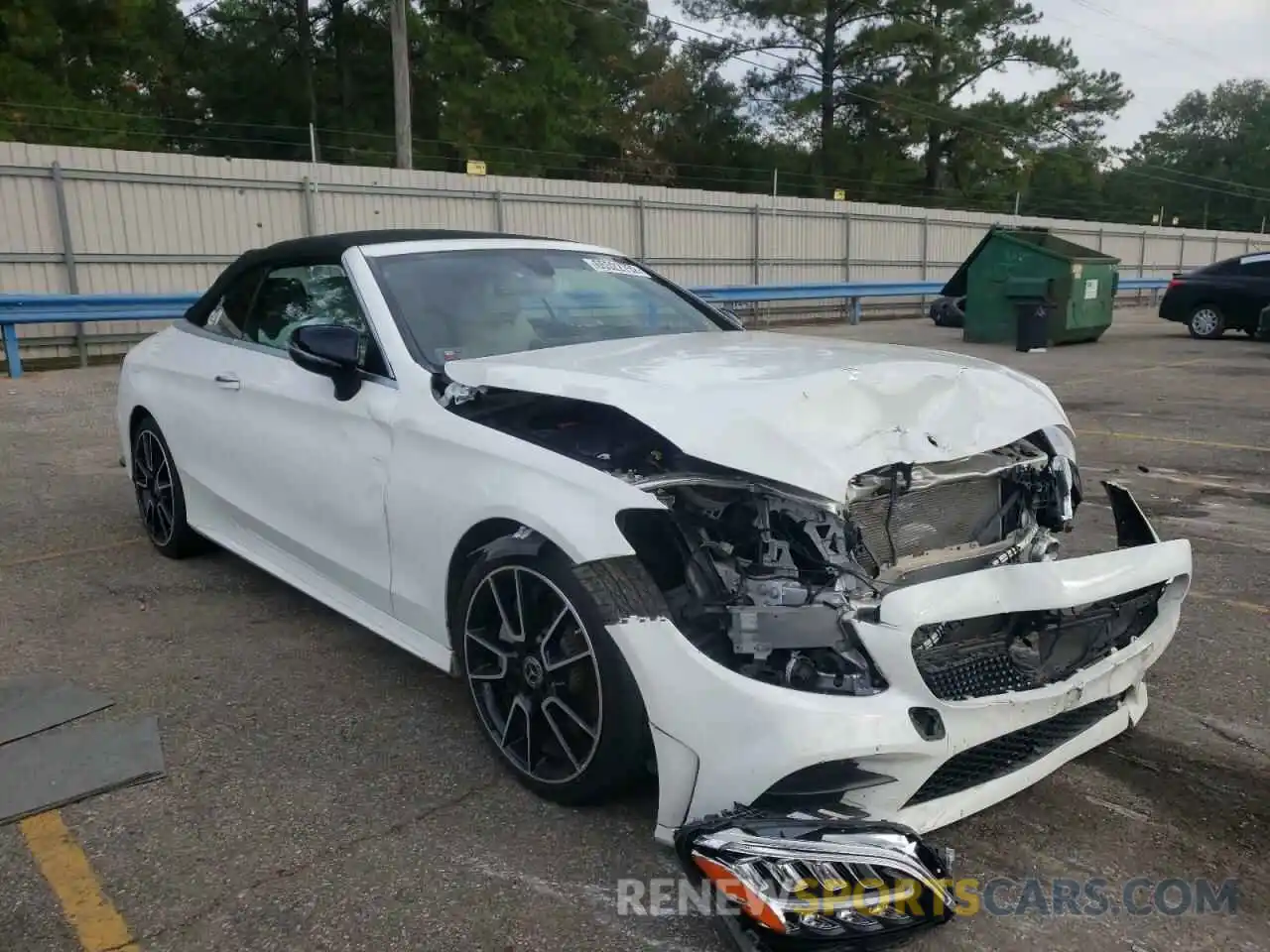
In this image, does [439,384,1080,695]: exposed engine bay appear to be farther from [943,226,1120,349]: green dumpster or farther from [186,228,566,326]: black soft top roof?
[943,226,1120,349]: green dumpster

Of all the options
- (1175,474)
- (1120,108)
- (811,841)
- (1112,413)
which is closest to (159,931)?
(811,841)

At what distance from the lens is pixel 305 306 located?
4.19 metres

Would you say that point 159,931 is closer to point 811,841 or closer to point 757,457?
point 811,841

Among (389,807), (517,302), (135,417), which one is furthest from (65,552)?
(389,807)

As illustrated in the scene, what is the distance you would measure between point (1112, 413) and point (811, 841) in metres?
8.51

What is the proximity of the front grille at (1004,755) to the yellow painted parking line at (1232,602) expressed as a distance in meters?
1.88

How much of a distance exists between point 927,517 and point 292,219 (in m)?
14.4

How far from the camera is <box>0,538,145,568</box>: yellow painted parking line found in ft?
16.5

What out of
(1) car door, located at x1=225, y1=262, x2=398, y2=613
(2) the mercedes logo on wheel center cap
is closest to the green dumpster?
(1) car door, located at x1=225, y1=262, x2=398, y2=613

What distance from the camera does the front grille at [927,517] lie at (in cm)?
272

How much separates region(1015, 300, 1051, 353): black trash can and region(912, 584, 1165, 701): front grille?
1337 cm

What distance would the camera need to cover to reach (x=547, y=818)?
2.79m

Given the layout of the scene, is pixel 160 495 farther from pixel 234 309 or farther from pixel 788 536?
pixel 788 536

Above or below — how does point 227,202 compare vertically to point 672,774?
above
